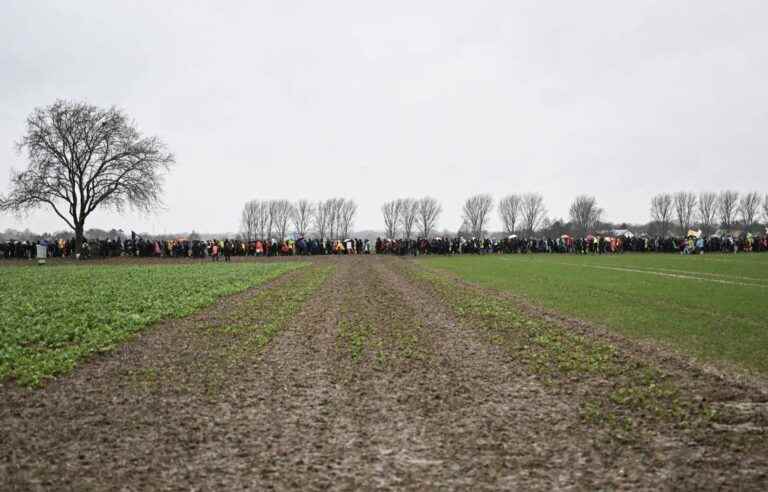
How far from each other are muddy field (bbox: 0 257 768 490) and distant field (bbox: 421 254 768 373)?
1.15m

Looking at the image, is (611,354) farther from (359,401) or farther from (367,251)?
(367,251)

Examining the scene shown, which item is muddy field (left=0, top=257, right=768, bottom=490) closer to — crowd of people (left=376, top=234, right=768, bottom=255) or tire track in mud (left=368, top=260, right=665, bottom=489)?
tire track in mud (left=368, top=260, right=665, bottom=489)

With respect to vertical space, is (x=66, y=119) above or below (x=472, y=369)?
above

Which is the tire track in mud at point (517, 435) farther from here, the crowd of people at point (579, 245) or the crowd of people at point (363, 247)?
the crowd of people at point (579, 245)

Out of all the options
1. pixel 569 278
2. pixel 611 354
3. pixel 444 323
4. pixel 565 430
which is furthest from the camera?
pixel 569 278

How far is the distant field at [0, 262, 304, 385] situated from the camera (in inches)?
354

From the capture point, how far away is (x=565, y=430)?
5812mm

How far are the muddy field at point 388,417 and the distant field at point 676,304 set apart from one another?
1.15m

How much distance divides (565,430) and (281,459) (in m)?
3.18

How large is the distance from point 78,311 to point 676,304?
54.7ft

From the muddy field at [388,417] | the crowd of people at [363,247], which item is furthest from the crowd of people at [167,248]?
the muddy field at [388,417]

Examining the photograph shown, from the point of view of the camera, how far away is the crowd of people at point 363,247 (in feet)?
159

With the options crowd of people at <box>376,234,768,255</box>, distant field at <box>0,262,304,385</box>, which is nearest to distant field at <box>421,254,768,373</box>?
distant field at <box>0,262,304,385</box>

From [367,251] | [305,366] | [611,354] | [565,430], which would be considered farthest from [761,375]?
[367,251]
